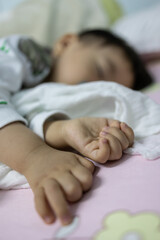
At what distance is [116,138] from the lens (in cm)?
55

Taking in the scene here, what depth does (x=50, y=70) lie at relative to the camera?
3.68 ft

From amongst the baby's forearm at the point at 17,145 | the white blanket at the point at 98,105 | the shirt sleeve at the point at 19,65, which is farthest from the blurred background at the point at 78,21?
the baby's forearm at the point at 17,145

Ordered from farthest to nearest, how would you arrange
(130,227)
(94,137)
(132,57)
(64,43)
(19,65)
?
1. (64,43)
2. (132,57)
3. (19,65)
4. (94,137)
5. (130,227)

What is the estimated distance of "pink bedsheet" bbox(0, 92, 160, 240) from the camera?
0.38 metres

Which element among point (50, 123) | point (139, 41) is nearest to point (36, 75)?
point (50, 123)

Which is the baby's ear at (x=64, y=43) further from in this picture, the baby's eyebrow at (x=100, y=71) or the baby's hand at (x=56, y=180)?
the baby's hand at (x=56, y=180)

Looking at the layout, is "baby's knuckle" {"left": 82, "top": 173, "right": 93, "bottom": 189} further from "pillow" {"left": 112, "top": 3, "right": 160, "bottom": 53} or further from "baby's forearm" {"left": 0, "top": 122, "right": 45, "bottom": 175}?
"pillow" {"left": 112, "top": 3, "right": 160, "bottom": 53}

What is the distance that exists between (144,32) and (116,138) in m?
1.00

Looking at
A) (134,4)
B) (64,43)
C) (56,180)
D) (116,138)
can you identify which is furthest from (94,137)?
(134,4)

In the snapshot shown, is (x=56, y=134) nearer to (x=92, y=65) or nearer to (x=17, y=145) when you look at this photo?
(x=17, y=145)

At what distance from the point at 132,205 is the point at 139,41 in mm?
1136

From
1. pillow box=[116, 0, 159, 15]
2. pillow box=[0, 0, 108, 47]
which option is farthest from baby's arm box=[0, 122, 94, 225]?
pillow box=[116, 0, 159, 15]

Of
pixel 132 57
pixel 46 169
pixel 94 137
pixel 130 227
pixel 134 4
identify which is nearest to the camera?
pixel 130 227

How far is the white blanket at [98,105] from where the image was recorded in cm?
64
